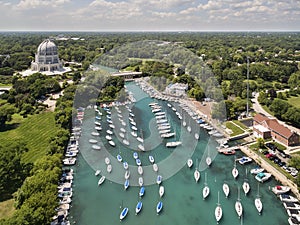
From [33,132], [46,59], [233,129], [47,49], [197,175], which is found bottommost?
[197,175]

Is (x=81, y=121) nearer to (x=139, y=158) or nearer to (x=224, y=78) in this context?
(x=139, y=158)

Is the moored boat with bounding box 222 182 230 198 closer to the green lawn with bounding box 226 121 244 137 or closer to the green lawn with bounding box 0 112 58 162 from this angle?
the green lawn with bounding box 226 121 244 137

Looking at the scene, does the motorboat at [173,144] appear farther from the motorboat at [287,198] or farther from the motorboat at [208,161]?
the motorboat at [287,198]

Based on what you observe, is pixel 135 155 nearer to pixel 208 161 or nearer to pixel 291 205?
pixel 208 161

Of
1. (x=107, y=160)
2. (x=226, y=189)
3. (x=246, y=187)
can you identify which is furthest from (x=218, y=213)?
(x=107, y=160)

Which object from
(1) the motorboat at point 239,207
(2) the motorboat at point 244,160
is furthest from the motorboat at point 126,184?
(2) the motorboat at point 244,160

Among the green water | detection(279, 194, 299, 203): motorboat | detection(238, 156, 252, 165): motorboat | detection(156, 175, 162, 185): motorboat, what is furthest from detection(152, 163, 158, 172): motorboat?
detection(279, 194, 299, 203): motorboat
